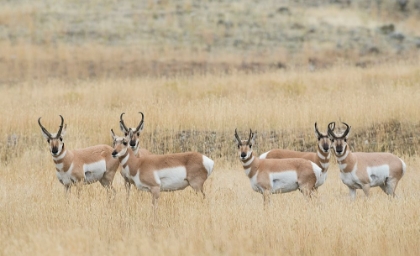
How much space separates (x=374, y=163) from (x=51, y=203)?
18.4 ft

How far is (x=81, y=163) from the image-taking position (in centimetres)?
1442

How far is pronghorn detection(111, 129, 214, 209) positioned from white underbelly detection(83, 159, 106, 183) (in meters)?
0.93

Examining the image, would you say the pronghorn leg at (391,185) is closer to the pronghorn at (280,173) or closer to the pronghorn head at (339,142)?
the pronghorn head at (339,142)

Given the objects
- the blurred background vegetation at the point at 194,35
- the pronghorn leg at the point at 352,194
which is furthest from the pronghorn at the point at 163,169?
the blurred background vegetation at the point at 194,35

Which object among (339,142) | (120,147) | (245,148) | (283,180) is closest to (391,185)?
(339,142)

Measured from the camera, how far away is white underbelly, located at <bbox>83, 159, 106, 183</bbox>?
14.5 metres

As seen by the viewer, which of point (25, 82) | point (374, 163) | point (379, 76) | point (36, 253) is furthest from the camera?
point (25, 82)

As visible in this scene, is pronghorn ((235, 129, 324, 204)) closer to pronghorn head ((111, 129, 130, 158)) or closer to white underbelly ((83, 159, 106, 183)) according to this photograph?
pronghorn head ((111, 129, 130, 158))

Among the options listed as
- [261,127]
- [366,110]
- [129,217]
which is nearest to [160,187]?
[129,217]

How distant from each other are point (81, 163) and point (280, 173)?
137 inches

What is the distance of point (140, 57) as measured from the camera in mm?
37438

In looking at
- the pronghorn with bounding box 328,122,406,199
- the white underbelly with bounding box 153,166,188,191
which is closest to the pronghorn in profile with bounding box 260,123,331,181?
the pronghorn with bounding box 328,122,406,199

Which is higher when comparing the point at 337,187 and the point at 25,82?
the point at 25,82

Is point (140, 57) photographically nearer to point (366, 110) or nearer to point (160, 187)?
point (366, 110)
